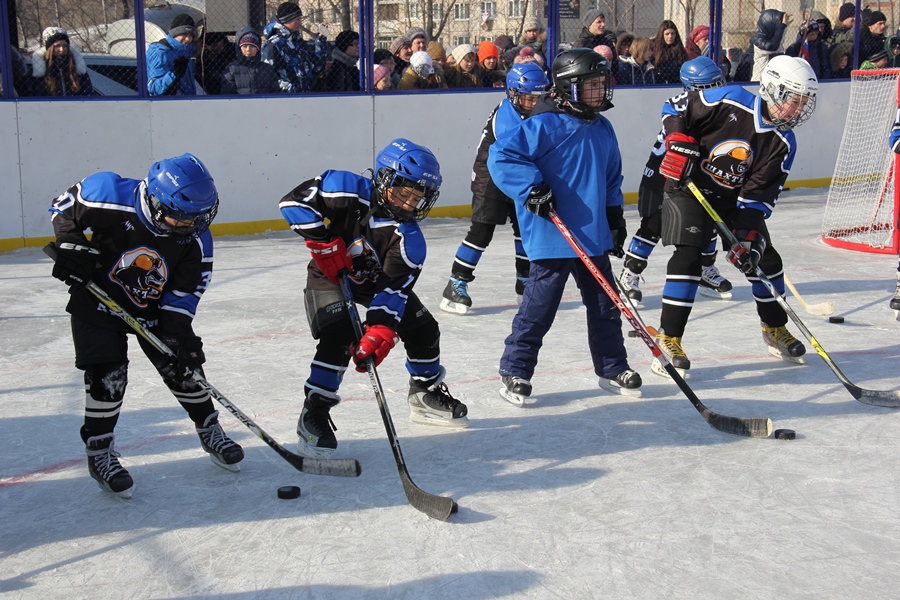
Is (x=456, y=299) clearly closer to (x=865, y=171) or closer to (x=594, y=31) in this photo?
Result: (x=594, y=31)

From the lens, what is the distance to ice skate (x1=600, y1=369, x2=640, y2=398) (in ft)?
12.9

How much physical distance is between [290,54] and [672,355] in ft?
A: 16.1

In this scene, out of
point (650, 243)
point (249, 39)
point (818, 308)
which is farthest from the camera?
point (249, 39)

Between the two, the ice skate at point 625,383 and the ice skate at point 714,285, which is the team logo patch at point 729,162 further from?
the ice skate at point 714,285

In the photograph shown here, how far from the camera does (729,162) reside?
13.9 ft

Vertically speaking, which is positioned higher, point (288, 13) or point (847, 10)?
point (847, 10)

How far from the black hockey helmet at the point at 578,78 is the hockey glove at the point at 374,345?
51.3 inches

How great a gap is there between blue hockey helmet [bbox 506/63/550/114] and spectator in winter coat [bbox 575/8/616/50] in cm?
371

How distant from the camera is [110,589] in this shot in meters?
2.44

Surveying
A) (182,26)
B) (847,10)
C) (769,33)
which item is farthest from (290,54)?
(847,10)

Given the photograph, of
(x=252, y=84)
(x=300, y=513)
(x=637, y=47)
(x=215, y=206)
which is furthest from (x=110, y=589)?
(x=637, y=47)

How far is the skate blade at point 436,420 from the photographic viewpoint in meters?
3.63

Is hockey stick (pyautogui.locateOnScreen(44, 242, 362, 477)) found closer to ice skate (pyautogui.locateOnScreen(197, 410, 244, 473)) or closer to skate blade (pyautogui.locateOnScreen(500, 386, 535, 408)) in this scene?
ice skate (pyautogui.locateOnScreen(197, 410, 244, 473))

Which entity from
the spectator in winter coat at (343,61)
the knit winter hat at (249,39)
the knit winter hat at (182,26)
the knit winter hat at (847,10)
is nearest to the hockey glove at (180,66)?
the knit winter hat at (182,26)
